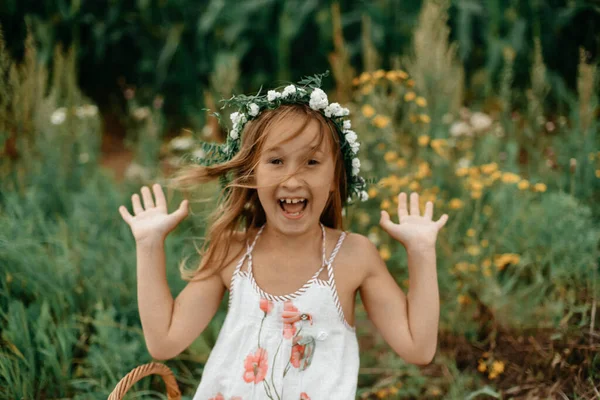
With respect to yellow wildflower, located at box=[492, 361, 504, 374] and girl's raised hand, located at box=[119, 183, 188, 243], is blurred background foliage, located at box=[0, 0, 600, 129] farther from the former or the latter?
girl's raised hand, located at box=[119, 183, 188, 243]

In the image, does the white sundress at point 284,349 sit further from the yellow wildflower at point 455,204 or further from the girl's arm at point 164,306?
the yellow wildflower at point 455,204

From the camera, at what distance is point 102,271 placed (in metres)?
2.70

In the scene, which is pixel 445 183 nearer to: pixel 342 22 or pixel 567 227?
pixel 567 227

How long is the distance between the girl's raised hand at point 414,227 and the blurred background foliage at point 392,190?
0.17 meters

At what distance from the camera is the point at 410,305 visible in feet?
6.18

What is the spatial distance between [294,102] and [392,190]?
115 cm

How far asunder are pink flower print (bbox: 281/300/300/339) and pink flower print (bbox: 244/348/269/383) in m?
0.09

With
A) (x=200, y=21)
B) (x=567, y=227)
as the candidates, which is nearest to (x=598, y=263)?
(x=567, y=227)

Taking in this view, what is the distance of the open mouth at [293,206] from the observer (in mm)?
1781

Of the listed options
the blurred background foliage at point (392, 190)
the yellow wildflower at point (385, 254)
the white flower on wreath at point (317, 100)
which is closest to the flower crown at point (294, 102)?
the white flower on wreath at point (317, 100)

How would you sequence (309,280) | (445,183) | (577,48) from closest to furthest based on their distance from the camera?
(309,280) → (445,183) → (577,48)

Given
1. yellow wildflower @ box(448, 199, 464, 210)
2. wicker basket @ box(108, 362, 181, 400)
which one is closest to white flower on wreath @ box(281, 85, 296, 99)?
wicker basket @ box(108, 362, 181, 400)

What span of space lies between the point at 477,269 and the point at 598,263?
0.51 meters

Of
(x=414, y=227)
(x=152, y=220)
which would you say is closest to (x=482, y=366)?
(x=414, y=227)
